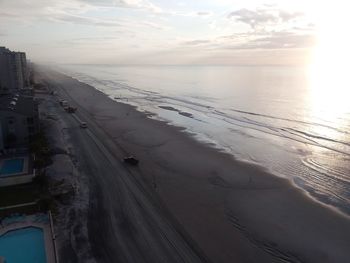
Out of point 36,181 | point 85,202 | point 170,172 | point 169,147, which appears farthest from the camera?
point 169,147

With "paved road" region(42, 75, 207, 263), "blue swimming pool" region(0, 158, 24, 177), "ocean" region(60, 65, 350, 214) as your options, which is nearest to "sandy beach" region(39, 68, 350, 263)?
"paved road" region(42, 75, 207, 263)

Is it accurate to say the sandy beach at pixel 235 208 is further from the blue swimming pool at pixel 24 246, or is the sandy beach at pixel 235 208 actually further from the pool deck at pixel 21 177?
the pool deck at pixel 21 177

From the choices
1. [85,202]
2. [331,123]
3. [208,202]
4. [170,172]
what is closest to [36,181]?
[85,202]

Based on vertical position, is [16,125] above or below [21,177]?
above

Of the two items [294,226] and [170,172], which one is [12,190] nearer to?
[170,172]

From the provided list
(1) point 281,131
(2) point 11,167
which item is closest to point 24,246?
(2) point 11,167

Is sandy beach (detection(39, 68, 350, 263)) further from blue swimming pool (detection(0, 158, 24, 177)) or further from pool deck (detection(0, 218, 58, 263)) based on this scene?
blue swimming pool (detection(0, 158, 24, 177))

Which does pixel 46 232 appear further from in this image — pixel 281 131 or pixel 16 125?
pixel 281 131
